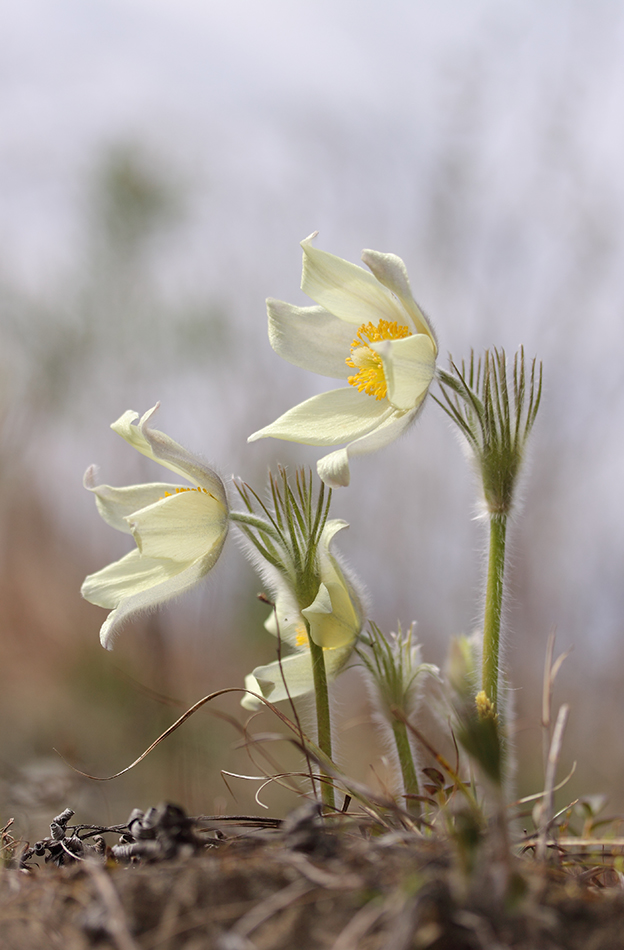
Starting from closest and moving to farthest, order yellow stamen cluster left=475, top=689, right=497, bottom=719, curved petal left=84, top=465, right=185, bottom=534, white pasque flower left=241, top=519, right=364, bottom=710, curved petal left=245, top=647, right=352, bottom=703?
yellow stamen cluster left=475, top=689, right=497, bottom=719
white pasque flower left=241, top=519, right=364, bottom=710
curved petal left=245, top=647, right=352, bottom=703
curved petal left=84, top=465, right=185, bottom=534

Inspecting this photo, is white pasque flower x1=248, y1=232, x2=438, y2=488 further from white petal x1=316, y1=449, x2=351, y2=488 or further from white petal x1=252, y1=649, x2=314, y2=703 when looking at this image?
white petal x1=252, y1=649, x2=314, y2=703

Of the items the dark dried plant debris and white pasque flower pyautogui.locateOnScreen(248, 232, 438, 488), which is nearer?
the dark dried plant debris

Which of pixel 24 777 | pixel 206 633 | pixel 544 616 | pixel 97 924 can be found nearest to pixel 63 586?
pixel 206 633

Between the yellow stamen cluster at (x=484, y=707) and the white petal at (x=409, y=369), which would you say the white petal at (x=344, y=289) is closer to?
the white petal at (x=409, y=369)

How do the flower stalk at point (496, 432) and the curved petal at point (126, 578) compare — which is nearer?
the flower stalk at point (496, 432)

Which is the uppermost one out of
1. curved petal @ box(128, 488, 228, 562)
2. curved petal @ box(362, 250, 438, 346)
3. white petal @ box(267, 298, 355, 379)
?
curved petal @ box(362, 250, 438, 346)

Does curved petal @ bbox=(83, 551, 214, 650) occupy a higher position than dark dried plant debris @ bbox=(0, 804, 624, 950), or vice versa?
curved petal @ bbox=(83, 551, 214, 650)

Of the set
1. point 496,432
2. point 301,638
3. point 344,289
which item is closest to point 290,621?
point 301,638

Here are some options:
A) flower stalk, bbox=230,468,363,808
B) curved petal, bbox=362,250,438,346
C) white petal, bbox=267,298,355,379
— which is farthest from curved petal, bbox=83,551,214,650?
curved petal, bbox=362,250,438,346

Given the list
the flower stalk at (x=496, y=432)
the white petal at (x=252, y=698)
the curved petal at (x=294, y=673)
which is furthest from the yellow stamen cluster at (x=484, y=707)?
the white petal at (x=252, y=698)
